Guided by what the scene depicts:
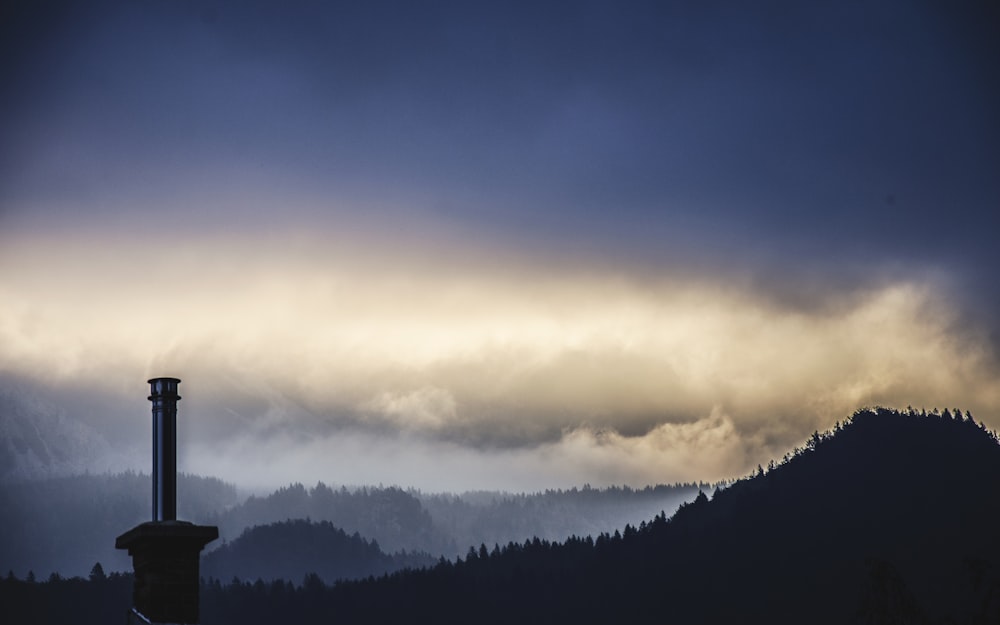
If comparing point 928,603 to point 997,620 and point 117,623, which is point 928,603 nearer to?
point 117,623

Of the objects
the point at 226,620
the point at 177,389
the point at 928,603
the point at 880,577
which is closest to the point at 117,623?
the point at 226,620

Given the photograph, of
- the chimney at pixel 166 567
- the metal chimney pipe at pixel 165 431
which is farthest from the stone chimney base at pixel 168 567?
the metal chimney pipe at pixel 165 431

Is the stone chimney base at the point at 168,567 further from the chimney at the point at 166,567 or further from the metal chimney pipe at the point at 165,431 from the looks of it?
the metal chimney pipe at the point at 165,431

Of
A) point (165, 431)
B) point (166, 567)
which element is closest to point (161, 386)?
point (165, 431)

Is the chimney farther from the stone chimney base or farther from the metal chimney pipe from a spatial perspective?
the metal chimney pipe

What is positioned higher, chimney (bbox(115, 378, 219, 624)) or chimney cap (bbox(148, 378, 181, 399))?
chimney cap (bbox(148, 378, 181, 399))

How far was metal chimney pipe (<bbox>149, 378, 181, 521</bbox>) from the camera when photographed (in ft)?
40.2

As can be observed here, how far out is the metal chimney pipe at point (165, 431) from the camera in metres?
12.3

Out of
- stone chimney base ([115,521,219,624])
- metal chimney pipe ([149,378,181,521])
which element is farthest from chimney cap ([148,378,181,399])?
stone chimney base ([115,521,219,624])

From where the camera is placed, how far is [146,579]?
454 inches

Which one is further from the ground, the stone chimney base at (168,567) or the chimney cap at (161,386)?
the chimney cap at (161,386)

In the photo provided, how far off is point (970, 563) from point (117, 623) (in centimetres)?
16139

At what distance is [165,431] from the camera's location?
40.8 feet

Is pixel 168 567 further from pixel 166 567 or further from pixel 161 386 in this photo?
pixel 161 386
